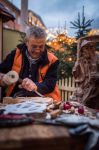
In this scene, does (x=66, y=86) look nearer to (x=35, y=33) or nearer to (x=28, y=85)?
(x=35, y=33)

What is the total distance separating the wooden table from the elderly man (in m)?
1.98

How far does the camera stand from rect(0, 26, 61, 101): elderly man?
466 centimetres

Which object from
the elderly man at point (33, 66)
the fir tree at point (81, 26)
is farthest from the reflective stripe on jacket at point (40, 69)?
the fir tree at point (81, 26)

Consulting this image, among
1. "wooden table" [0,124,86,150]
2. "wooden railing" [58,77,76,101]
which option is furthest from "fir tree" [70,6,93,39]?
"wooden table" [0,124,86,150]

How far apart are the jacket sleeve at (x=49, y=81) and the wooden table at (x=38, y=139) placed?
2.03 meters

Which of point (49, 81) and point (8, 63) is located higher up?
point (8, 63)

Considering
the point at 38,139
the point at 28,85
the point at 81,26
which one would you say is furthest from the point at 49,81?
the point at 81,26

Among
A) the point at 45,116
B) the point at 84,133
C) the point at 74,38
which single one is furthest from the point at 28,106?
the point at 74,38

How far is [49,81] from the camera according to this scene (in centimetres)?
491

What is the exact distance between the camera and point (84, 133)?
8.75 feet

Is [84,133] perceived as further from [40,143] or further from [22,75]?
[22,75]

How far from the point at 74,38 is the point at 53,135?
304 inches

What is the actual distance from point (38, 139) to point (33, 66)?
2.44 m

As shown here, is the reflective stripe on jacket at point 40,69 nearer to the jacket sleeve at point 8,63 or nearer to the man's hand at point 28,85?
the jacket sleeve at point 8,63
